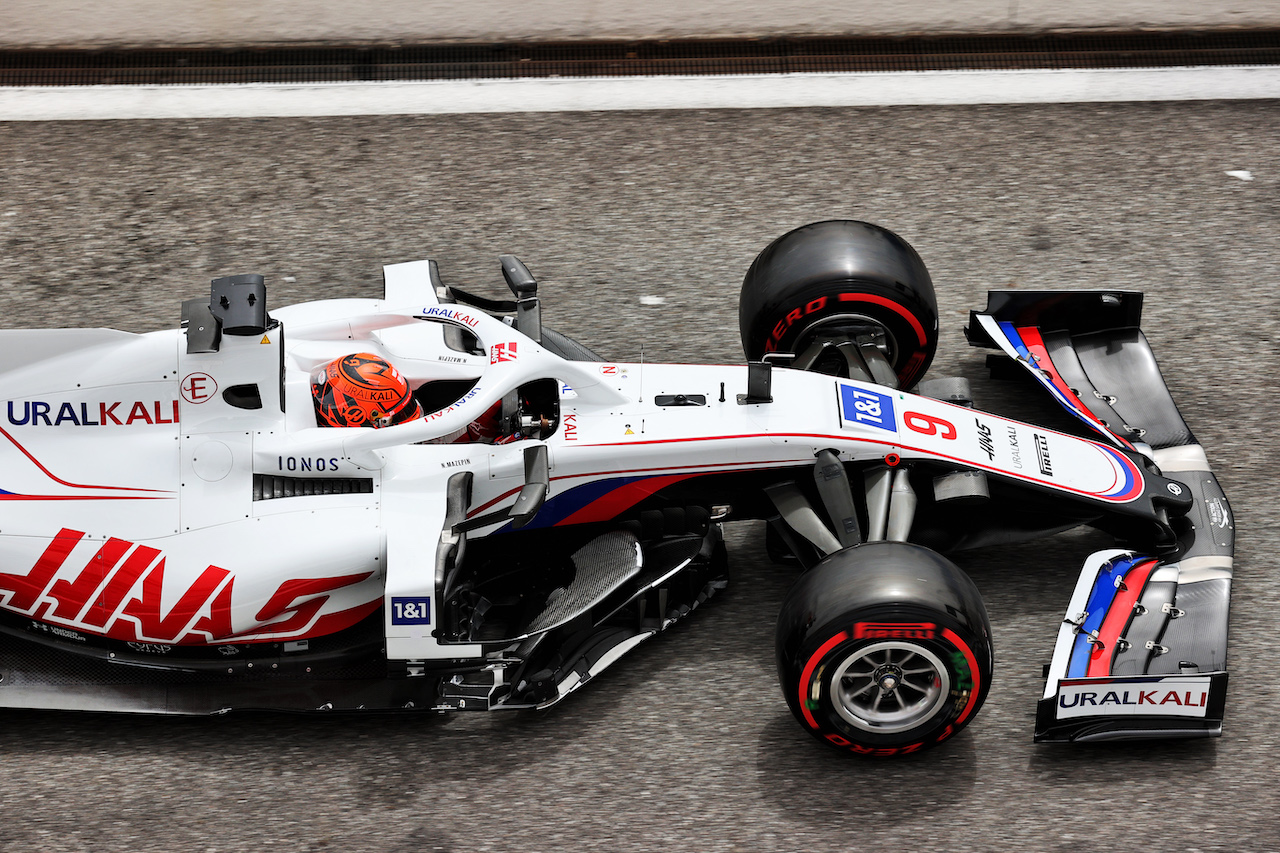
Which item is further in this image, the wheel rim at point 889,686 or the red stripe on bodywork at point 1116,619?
the red stripe on bodywork at point 1116,619

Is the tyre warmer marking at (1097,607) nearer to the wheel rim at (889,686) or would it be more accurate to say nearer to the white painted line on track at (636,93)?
the wheel rim at (889,686)

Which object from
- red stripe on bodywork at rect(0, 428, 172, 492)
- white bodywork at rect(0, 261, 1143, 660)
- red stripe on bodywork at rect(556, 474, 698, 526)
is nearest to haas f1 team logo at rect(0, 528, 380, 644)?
white bodywork at rect(0, 261, 1143, 660)

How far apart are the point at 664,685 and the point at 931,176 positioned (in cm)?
405

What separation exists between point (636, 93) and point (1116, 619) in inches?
201

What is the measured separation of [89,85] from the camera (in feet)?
29.4

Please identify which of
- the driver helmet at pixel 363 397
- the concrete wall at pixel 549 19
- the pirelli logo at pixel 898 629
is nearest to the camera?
the pirelli logo at pixel 898 629

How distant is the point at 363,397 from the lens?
5.10m

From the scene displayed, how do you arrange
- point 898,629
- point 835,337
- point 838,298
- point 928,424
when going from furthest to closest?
point 835,337 → point 838,298 → point 928,424 → point 898,629

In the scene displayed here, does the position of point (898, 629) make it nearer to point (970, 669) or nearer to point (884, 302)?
point (970, 669)

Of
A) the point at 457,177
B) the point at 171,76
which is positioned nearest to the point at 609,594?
the point at 457,177

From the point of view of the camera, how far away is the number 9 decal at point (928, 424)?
5.25 meters

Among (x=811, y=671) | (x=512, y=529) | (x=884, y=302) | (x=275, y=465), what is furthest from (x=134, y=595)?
(x=884, y=302)

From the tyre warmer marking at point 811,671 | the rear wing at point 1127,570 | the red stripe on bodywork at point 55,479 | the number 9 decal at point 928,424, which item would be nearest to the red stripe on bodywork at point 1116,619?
the rear wing at point 1127,570

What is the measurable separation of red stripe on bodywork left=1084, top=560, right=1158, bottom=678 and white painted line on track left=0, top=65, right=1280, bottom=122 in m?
4.36
